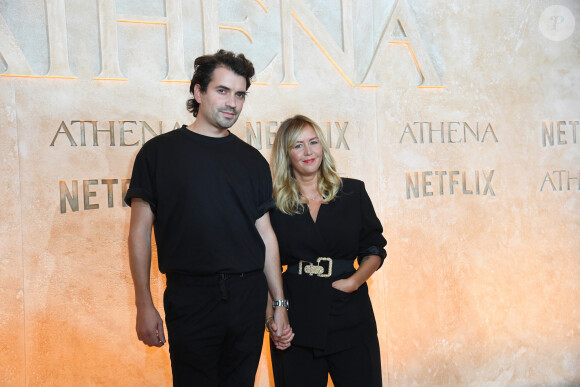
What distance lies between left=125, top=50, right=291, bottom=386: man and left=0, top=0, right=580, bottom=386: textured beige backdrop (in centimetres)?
102

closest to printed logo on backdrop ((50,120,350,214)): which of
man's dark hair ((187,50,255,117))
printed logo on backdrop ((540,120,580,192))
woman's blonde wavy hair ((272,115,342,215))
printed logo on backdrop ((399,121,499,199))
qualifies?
woman's blonde wavy hair ((272,115,342,215))

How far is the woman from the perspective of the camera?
237 cm

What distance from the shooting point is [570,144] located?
3984mm

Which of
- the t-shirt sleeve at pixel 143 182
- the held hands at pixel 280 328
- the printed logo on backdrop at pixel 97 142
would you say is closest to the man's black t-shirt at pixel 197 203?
the t-shirt sleeve at pixel 143 182

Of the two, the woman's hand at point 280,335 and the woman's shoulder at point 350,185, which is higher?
the woman's shoulder at point 350,185

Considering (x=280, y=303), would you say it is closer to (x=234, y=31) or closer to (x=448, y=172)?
(x=234, y=31)

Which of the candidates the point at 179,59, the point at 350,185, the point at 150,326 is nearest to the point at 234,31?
the point at 179,59

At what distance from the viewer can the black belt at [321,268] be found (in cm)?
242

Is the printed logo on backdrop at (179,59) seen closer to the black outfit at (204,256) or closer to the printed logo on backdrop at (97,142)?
the printed logo on backdrop at (97,142)

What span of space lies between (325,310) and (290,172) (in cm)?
62

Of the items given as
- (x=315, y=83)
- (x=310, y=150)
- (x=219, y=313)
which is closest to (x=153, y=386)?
(x=219, y=313)

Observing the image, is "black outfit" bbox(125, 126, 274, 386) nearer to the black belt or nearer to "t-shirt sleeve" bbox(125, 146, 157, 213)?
"t-shirt sleeve" bbox(125, 146, 157, 213)

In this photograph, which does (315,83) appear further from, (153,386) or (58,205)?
(153,386)

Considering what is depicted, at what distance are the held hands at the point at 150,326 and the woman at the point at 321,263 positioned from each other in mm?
478
